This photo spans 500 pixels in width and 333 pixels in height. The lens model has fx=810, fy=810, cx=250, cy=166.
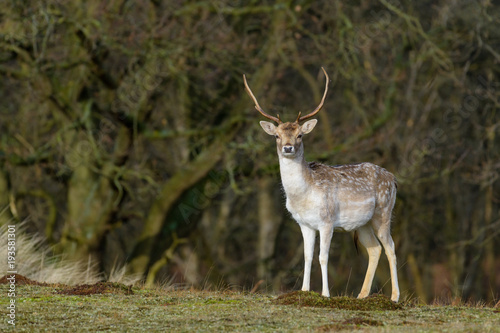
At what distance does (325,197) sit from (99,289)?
2.56 metres

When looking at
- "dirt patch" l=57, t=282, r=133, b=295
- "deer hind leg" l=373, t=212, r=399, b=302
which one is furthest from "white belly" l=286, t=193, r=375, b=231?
"dirt patch" l=57, t=282, r=133, b=295

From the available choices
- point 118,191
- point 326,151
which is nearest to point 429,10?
point 326,151

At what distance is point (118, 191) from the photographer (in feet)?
50.4

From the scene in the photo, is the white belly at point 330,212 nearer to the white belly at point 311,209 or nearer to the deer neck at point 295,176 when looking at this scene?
the white belly at point 311,209

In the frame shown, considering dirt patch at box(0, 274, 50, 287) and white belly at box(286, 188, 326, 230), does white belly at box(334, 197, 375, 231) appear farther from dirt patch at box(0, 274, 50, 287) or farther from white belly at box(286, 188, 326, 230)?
dirt patch at box(0, 274, 50, 287)

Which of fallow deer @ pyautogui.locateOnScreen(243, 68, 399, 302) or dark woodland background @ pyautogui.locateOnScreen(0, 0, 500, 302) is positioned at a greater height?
dark woodland background @ pyautogui.locateOnScreen(0, 0, 500, 302)

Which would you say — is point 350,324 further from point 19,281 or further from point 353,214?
point 19,281

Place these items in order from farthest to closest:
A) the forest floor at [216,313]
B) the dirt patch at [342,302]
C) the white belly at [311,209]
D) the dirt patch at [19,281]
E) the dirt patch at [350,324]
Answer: the dirt patch at [19,281] < the white belly at [311,209] < the dirt patch at [342,302] < the forest floor at [216,313] < the dirt patch at [350,324]

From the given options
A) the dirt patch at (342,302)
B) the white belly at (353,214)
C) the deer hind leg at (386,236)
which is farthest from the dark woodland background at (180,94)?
the dirt patch at (342,302)

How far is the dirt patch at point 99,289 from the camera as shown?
27.4ft

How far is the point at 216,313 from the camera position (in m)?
7.20

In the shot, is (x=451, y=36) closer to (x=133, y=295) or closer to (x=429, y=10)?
(x=429, y=10)

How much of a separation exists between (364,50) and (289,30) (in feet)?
4.88

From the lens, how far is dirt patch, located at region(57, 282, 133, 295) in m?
8.34
